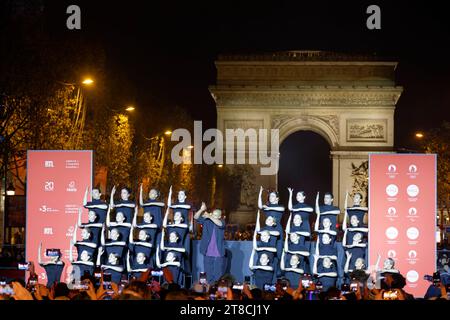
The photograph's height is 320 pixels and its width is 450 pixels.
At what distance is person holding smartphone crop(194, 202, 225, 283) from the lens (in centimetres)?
1794

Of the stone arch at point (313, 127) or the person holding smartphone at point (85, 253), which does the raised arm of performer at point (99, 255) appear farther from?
the stone arch at point (313, 127)

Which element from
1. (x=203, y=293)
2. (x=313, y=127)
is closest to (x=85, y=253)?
(x=203, y=293)

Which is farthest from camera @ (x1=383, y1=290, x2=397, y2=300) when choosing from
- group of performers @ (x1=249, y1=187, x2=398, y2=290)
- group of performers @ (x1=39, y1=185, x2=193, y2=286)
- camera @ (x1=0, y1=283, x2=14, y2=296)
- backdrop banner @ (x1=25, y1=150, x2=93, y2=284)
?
backdrop banner @ (x1=25, y1=150, x2=93, y2=284)

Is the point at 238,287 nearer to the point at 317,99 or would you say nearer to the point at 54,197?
the point at 54,197

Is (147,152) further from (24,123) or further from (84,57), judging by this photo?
(24,123)

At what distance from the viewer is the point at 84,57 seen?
32938 millimetres

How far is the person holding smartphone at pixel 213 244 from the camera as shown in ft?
58.9

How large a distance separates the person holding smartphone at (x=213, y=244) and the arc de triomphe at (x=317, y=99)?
41922mm

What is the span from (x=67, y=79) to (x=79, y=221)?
14217 millimetres

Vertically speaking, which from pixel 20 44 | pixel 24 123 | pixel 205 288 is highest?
pixel 20 44

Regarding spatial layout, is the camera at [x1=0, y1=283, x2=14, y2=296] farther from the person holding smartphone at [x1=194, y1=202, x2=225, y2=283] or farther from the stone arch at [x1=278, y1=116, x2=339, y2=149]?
the stone arch at [x1=278, y1=116, x2=339, y2=149]
